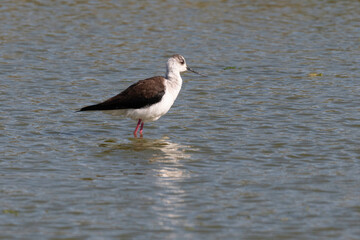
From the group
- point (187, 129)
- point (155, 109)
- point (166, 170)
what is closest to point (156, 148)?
point (155, 109)

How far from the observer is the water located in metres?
9.66

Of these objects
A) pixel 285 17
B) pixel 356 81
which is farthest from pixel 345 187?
pixel 285 17

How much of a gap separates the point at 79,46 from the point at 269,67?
6300 mm

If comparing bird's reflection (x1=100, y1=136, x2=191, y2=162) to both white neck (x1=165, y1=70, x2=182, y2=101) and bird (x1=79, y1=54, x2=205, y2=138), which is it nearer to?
bird (x1=79, y1=54, x2=205, y2=138)

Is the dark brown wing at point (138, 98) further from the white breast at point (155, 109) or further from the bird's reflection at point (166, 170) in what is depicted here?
the bird's reflection at point (166, 170)

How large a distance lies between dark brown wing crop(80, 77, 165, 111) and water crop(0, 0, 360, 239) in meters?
0.69

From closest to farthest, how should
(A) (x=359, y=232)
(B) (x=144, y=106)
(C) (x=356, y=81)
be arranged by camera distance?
(A) (x=359, y=232)
(B) (x=144, y=106)
(C) (x=356, y=81)

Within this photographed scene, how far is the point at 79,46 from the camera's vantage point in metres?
23.7

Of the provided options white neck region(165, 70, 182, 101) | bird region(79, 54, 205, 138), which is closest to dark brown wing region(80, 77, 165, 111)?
bird region(79, 54, 205, 138)

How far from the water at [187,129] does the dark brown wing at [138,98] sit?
69 centimetres

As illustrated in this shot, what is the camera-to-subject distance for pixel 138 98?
14117mm

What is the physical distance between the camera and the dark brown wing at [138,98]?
1396 cm

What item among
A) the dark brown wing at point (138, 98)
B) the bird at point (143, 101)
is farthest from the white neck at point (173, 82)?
the dark brown wing at point (138, 98)

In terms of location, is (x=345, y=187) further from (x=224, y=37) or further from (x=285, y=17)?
(x=285, y=17)
